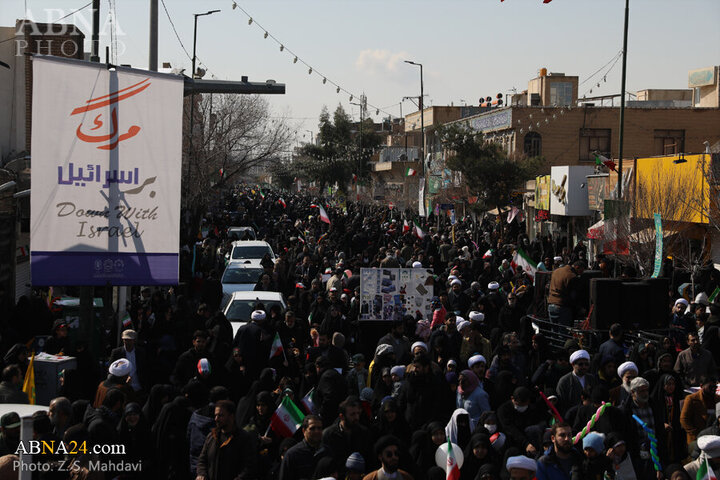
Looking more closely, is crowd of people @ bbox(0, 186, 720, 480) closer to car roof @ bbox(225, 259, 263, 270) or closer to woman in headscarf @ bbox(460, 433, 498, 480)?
woman in headscarf @ bbox(460, 433, 498, 480)

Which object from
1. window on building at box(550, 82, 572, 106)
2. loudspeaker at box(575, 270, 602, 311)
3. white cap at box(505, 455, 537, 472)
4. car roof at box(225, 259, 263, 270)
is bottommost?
white cap at box(505, 455, 537, 472)

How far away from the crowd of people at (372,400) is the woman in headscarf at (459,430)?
1 centimetres

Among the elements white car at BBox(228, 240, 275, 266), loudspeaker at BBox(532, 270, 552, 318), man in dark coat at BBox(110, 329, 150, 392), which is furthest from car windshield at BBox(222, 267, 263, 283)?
man in dark coat at BBox(110, 329, 150, 392)

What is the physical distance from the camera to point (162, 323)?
Answer: 11844mm

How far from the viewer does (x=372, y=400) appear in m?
8.98

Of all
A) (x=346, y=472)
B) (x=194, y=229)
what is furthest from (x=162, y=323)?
(x=194, y=229)

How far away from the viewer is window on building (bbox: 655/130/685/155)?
47469mm

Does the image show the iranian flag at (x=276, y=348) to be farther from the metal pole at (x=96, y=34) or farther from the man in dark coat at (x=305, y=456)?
the metal pole at (x=96, y=34)

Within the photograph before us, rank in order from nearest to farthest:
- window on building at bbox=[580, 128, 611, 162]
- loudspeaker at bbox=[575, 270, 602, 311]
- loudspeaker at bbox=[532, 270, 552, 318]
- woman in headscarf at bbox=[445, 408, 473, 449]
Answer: woman in headscarf at bbox=[445, 408, 473, 449], loudspeaker at bbox=[575, 270, 602, 311], loudspeaker at bbox=[532, 270, 552, 318], window on building at bbox=[580, 128, 611, 162]

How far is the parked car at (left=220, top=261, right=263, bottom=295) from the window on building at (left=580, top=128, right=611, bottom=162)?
105 feet

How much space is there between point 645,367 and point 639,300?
210 centimetres

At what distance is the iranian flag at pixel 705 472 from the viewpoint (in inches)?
258

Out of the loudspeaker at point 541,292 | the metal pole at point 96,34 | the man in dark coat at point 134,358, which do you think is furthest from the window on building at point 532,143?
the man in dark coat at point 134,358

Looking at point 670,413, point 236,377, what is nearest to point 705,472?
Result: point 670,413
